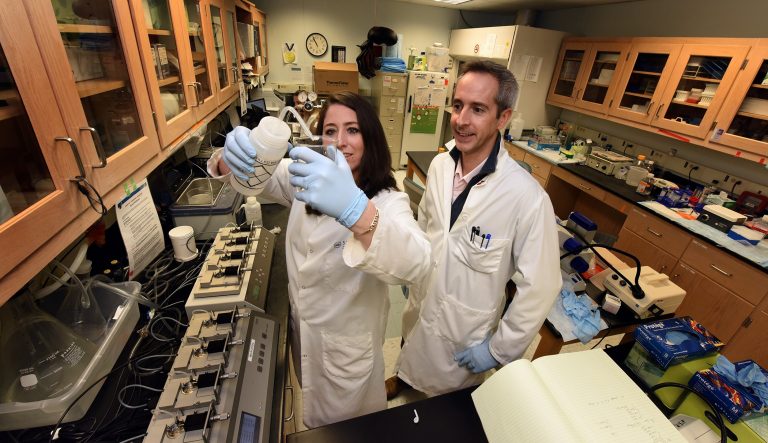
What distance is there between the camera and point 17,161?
0.64 m

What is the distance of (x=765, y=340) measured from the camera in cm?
195

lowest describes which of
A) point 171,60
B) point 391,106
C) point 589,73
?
point 391,106

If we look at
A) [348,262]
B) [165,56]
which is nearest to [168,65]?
[165,56]

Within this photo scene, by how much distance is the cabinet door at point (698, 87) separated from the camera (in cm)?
236

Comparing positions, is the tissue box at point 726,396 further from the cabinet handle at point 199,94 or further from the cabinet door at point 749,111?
the cabinet door at point 749,111

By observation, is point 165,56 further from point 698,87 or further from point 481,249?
point 698,87

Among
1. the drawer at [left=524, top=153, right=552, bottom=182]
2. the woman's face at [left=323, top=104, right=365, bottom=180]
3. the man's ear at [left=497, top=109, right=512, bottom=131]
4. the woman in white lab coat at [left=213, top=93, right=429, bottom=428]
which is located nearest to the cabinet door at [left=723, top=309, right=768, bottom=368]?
the drawer at [left=524, top=153, right=552, bottom=182]

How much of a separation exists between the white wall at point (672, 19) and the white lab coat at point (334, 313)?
11.4ft

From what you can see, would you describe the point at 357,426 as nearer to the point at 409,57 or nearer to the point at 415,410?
the point at 415,410

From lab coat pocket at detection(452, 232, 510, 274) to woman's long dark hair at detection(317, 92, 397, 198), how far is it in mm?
462

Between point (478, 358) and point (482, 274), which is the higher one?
point (482, 274)

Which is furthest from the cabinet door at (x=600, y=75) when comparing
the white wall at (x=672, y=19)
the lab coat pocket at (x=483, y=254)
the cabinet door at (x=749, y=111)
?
the lab coat pocket at (x=483, y=254)

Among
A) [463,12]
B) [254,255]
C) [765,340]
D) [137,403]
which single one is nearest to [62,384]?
[137,403]

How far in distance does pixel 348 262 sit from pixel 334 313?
372 millimetres
